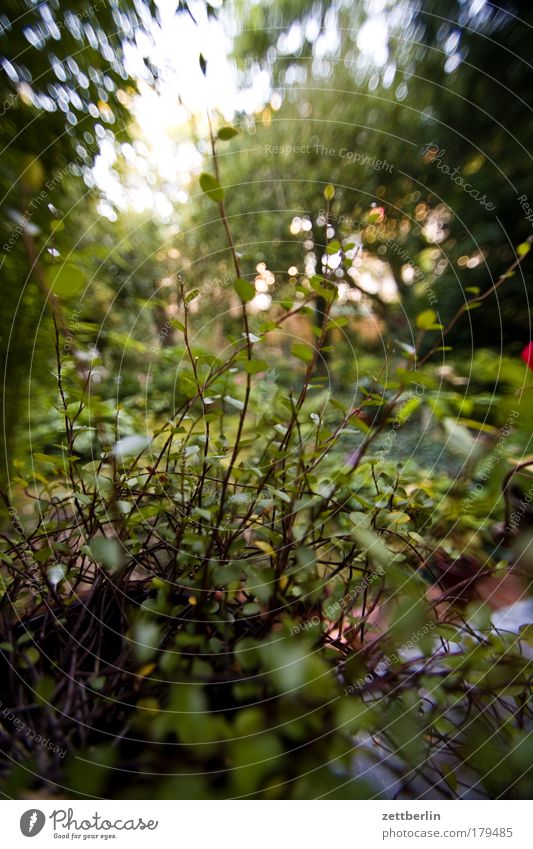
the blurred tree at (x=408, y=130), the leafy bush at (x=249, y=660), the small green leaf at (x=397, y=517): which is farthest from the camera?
the blurred tree at (x=408, y=130)

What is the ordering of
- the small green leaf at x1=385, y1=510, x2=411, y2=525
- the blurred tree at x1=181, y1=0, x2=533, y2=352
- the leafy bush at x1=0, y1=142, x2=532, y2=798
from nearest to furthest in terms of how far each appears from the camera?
the leafy bush at x1=0, y1=142, x2=532, y2=798 < the small green leaf at x1=385, y1=510, x2=411, y2=525 < the blurred tree at x1=181, y1=0, x2=533, y2=352

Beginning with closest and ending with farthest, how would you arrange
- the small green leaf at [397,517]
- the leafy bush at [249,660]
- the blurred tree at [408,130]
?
the leafy bush at [249,660] → the small green leaf at [397,517] → the blurred tree at [408,130]

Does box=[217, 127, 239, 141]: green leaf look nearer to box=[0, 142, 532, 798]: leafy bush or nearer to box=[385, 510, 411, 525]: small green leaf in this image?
box=[0, 142, 532, 798]: leafy bush

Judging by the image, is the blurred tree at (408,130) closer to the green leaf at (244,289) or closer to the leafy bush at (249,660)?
the green leaf at (244,289)

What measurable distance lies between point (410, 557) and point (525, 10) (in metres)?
1.00

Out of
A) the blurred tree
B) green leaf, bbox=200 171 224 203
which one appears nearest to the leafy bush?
green leaf, bbox=200 171 224 203

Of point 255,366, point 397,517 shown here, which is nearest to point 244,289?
point 255,366

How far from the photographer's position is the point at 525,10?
70 centimetres

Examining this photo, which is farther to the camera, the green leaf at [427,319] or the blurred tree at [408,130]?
the blurred tree at [408,130]

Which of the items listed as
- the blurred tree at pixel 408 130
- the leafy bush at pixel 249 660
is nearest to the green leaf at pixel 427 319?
the leafy bush at pixel 249 660

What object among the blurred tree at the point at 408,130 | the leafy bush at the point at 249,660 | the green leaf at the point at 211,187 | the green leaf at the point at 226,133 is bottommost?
the leafy bush at the point at 249,660

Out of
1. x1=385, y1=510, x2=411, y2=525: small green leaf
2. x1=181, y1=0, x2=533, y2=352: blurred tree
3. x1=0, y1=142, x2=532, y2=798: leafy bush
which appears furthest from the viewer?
x1=181, y1=0, x2=533, y2=352: blurred tree

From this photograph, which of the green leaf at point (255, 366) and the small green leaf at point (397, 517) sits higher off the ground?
the green leaf at point (255, 366)

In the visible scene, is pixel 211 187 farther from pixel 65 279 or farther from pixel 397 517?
pixel 397 517
